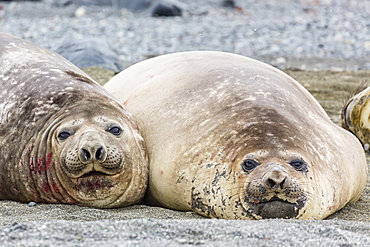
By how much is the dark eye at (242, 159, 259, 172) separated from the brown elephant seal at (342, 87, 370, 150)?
9.06ft

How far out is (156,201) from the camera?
431cm

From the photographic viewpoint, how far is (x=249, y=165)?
3.76 metres

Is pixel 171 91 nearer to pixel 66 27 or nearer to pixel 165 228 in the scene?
pixel 165 228

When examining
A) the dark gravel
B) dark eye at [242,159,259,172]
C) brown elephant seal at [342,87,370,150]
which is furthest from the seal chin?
the dark gravel

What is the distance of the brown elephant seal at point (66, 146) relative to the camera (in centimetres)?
397

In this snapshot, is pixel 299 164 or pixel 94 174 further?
pixel 94 174

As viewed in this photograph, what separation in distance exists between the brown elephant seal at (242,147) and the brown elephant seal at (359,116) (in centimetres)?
153

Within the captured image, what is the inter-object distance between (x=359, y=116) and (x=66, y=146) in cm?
330

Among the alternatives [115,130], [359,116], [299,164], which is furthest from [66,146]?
[359,116]

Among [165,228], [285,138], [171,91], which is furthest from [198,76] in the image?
[165,228]

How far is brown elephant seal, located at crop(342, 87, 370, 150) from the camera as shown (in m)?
6.22

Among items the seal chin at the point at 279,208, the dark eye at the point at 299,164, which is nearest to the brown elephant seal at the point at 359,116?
the dark eye at the point at 299,164

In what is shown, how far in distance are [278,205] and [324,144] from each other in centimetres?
66

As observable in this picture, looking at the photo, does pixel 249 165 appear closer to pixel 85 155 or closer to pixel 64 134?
pixel 85 155
